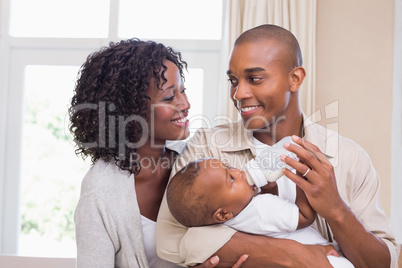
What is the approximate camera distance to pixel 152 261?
170 centimetres

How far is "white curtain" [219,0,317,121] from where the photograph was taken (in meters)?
2.66

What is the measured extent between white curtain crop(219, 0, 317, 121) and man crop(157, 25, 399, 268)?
3.10 feet

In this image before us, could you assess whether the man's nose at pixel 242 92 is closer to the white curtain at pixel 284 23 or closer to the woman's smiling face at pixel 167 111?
the woman's smiling face at pixel 167 111

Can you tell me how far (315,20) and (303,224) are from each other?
174cm

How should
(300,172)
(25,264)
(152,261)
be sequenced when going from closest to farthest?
1. (300,172)
2. (152,261)
3. (25,264)

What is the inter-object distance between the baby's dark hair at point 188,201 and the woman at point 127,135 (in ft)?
Result: 1.04

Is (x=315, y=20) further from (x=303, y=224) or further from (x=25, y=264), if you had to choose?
A: (x=25, y=264)

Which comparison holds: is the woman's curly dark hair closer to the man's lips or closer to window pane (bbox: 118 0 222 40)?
the man's lips

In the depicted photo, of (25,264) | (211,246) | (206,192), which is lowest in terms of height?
(25,264)

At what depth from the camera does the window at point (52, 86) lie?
3045 mm

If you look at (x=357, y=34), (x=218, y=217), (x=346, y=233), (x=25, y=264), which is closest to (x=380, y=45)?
(x=357, y=34)

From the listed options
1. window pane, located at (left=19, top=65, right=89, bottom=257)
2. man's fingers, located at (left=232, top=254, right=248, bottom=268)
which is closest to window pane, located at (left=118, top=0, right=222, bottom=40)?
window pane, located at (left=19, top=65, right=89, bottom=257)

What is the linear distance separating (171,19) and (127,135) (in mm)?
1629

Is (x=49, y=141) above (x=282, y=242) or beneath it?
above
